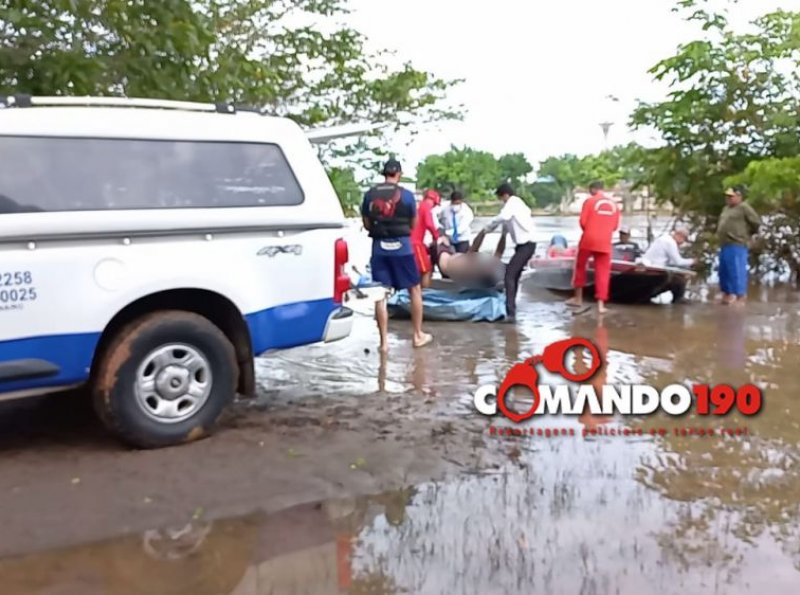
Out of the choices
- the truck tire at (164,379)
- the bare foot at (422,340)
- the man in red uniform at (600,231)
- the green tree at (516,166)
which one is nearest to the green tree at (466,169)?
the green tree at (516,166)

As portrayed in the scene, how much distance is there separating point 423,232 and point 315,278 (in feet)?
22.2

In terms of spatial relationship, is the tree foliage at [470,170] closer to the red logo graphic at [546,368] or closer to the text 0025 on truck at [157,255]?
the red logo graphic at [546,368]

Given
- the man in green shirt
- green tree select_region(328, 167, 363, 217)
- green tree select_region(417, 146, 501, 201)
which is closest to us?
the man in green shirt

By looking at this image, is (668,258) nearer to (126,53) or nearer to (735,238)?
(735,238)

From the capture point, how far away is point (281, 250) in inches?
240

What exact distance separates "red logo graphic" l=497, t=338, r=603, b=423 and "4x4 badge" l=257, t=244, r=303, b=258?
187 cm

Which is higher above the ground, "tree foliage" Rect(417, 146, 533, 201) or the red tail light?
"tree foliage" Rect(417, 146, 533, 201)

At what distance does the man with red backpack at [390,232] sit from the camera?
8.70 meters

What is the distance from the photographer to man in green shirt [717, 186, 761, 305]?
12.5m

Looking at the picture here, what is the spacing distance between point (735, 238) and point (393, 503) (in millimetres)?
8995

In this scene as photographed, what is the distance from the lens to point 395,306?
36.3 ft

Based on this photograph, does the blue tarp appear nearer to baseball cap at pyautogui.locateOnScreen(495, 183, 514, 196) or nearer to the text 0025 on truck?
baseball cap at pyautogui.locateOnScreen(495, 183, 514, 196)

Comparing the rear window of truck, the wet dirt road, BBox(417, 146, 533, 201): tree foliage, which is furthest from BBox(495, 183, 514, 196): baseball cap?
BBox(417, 146, 533, 201): tree foliage

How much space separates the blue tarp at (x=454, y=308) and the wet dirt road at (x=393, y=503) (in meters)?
3.30
